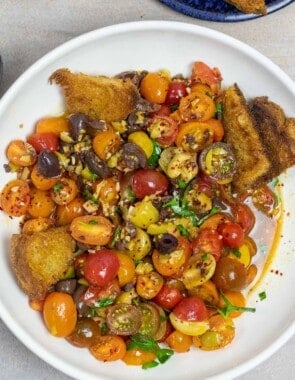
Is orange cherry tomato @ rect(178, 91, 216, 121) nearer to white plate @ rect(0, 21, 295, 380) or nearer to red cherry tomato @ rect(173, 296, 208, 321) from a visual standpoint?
white plate @ rect(0, 21, 295, 380)

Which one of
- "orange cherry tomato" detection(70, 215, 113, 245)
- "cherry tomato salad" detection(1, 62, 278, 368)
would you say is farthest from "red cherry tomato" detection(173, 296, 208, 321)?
"orange cherry tomato" detection(70, 215, 113, 245)

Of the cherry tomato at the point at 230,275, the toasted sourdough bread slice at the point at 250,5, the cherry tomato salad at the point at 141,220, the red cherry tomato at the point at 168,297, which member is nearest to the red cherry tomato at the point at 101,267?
the cherry tomato salad at the point at 141,220

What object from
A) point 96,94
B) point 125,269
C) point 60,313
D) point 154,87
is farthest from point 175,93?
point 60,313

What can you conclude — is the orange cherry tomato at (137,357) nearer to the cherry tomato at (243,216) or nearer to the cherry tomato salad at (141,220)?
the cherry tomato salad at (141,220)

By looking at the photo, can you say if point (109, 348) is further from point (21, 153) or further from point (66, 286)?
point (21, 153)

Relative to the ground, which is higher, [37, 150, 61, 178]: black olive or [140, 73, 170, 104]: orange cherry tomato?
[140, 73, 170, 104]: orange cherry tomato
